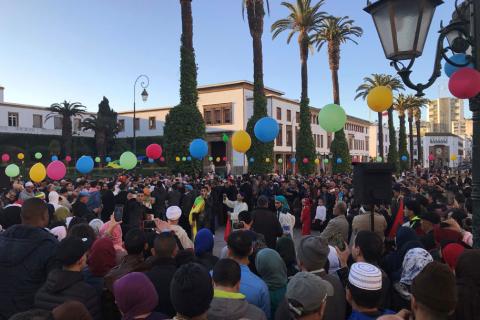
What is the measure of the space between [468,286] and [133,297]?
95.4 inches

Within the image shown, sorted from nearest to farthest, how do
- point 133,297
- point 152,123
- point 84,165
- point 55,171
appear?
point 133,297, point 55,171, point 84,165, point 152,123

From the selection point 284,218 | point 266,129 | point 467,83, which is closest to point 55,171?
point 266,129

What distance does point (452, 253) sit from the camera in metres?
3.60

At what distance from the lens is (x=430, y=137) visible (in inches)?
3457

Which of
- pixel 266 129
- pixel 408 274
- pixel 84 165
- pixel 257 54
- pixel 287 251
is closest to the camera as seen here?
pixel 408 274

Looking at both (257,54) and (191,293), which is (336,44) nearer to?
(257,54)

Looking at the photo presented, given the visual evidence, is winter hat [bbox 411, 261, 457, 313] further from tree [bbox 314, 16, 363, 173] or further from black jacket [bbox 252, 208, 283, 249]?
tree [bbox 314, 16, 363, 173]

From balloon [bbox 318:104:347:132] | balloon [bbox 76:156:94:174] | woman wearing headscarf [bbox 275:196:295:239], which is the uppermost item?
balloon [bbox 318:104:347:132]

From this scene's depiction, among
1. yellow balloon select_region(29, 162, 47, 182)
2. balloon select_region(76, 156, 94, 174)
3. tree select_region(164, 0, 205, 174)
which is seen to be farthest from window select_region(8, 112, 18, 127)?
yellow balloon select_region(29, 162, 47, 182)

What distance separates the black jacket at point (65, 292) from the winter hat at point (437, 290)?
242 centimetres

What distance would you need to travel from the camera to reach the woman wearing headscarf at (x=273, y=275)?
3.59m

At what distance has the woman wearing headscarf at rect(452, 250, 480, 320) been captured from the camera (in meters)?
2.69

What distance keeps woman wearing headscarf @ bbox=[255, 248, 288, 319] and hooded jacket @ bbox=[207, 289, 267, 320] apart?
0.91 meters

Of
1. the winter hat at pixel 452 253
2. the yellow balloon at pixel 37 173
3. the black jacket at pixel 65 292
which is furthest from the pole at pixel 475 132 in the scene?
the yellow balloon at pixel 37 173
